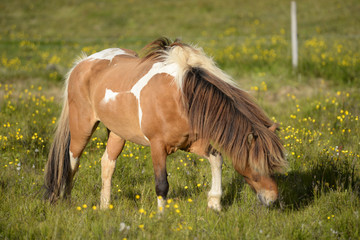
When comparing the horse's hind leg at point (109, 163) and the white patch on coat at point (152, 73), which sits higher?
the white patch on coat at point (152, 73)

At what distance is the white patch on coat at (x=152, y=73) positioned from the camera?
365cm

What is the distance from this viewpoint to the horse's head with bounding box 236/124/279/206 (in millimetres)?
3172

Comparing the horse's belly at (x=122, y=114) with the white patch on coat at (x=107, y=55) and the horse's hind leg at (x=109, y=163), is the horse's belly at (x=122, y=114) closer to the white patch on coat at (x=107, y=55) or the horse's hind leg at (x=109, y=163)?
the horse's hind leg at (x=109, y=163)

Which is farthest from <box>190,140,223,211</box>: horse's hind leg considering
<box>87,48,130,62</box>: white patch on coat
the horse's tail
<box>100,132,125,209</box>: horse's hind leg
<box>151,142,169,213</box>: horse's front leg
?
<box>87,48,130,62</box>: white patch on coat

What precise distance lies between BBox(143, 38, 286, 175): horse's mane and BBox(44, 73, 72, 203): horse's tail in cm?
188

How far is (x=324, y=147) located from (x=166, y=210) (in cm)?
275

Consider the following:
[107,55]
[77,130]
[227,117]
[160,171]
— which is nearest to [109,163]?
[77,130]

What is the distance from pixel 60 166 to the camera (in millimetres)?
4496

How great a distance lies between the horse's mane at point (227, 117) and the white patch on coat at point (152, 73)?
0.25 ft

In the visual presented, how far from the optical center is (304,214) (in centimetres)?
353

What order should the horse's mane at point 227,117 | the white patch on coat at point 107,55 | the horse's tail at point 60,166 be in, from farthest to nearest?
1. the white patch on coat at point 107,55
2. the horse's tail at point 60,166
3. the horse's mane at point 227,117

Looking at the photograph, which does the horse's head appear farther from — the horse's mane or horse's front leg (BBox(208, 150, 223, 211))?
horse's front leg (BBox(208, 150, 223, 211))

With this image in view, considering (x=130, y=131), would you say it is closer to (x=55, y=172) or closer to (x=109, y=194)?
(x=109, y=194)

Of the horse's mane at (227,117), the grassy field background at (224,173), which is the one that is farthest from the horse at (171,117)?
the grassy field background at (224,173)
